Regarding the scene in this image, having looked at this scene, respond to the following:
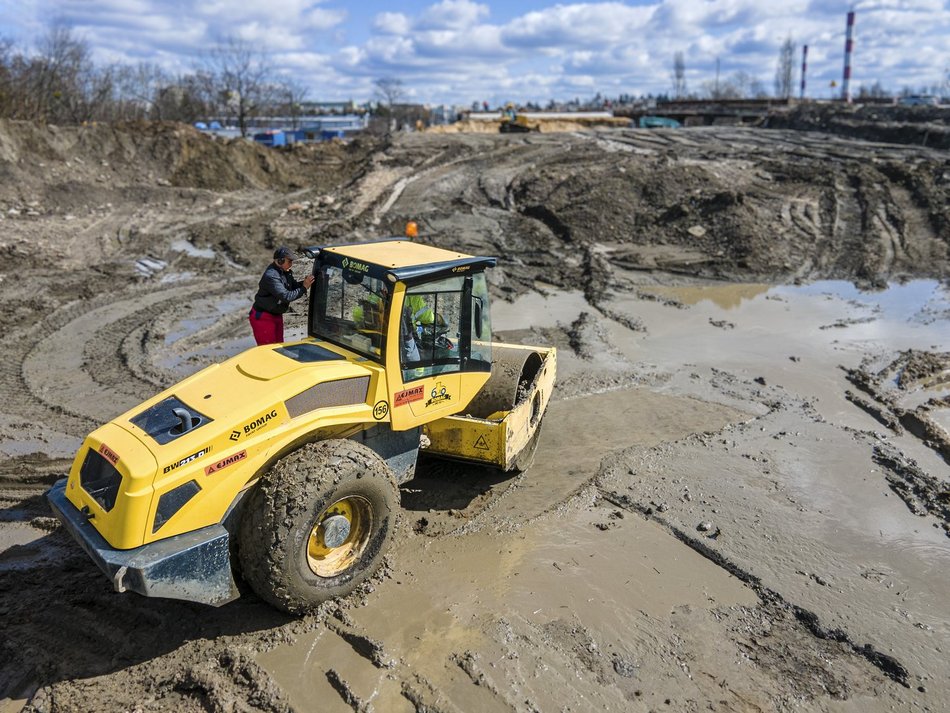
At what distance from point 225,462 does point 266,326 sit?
2.68 metres

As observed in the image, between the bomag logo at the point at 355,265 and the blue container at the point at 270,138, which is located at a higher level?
the blue container at the point at 270,138

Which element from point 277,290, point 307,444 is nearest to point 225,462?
point 307,444

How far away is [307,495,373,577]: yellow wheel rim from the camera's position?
486cm

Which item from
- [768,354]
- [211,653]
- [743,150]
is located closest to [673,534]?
[211,653]

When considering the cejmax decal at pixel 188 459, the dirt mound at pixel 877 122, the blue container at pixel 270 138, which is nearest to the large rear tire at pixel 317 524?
the cejmax decal at pixel 188 459

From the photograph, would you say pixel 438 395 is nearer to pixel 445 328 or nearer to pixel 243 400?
pixel 445 328

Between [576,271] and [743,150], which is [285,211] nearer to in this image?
[576,271]

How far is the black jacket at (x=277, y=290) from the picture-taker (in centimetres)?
646

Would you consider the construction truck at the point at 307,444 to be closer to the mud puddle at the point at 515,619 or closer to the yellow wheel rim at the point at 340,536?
the yellow wheel rim at the point at 340,536

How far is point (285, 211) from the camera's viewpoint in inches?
794

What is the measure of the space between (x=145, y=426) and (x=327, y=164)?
25.4 meters

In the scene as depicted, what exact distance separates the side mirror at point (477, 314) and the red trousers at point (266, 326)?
208 cm

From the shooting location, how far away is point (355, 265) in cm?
548

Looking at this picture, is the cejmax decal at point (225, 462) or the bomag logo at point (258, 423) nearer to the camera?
the cejmax decal at point (225, 462)
